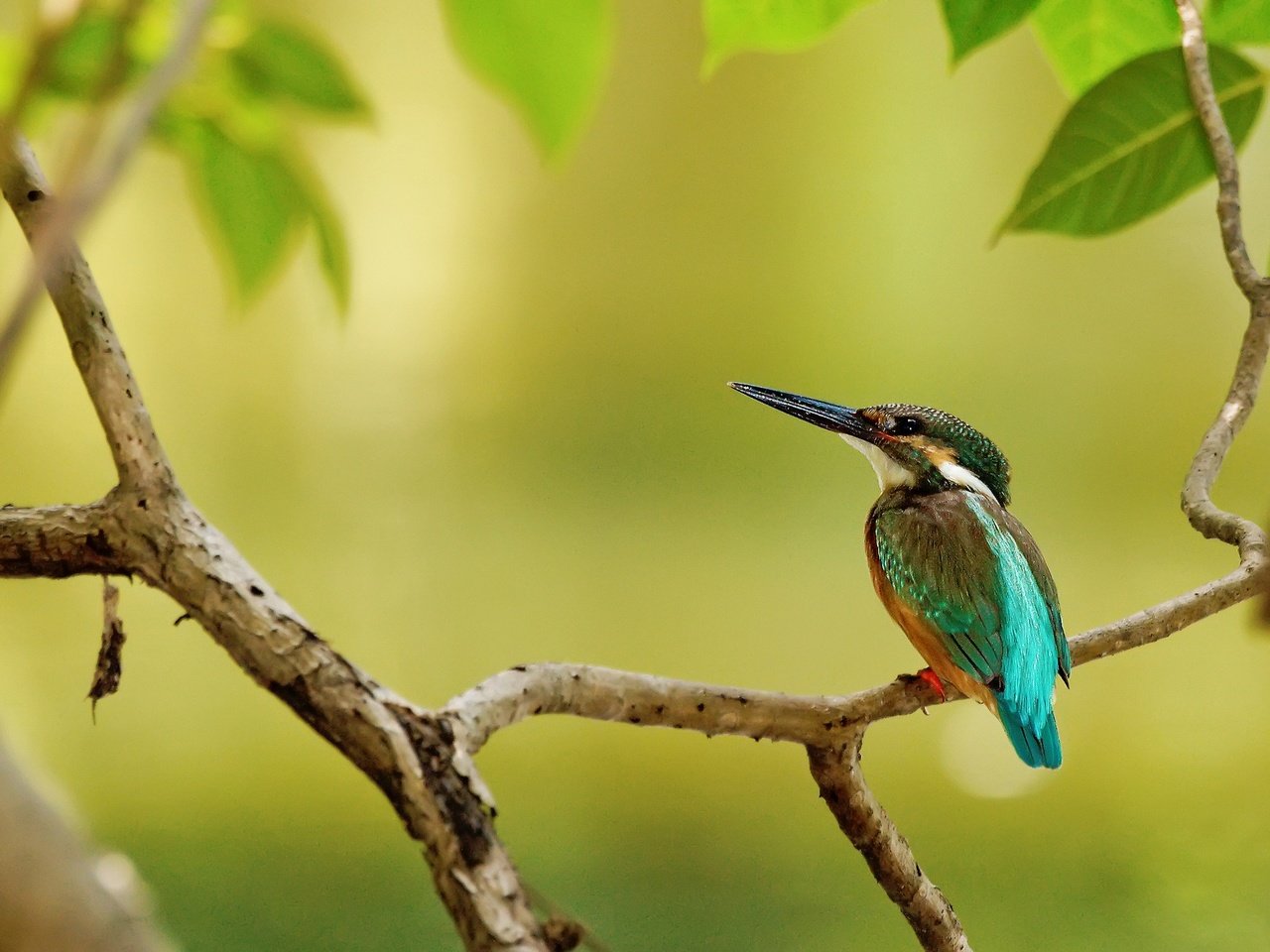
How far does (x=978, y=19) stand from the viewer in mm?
536

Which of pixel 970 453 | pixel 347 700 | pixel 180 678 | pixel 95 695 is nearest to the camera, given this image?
pixel 347 700

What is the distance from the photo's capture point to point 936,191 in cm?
183

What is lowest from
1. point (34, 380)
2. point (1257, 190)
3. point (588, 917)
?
point (588, 917)

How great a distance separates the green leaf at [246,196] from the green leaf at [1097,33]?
1.25ft

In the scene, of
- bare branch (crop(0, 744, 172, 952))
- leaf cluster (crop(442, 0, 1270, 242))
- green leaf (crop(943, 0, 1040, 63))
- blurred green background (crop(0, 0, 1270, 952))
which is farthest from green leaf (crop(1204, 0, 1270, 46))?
blurred green background (crop(0, 0, 1270, 952))

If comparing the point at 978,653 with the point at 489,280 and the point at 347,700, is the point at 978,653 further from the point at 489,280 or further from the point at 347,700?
the point at 489,280

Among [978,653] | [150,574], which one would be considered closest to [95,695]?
[150,574]

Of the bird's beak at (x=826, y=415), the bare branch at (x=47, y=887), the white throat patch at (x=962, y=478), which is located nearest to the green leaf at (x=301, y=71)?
the bare branch at (x=47, y=887)

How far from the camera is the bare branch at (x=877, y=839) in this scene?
26.1 inches

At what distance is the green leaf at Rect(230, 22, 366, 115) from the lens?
0.45 m

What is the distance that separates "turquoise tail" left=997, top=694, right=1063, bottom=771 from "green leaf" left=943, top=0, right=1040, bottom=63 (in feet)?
1.15

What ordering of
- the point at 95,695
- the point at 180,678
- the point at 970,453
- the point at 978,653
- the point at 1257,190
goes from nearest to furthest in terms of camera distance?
the point at 95,695 < the point at 978,653 < the point at 970,453 < the point at 1257,190 < the point at 180,678

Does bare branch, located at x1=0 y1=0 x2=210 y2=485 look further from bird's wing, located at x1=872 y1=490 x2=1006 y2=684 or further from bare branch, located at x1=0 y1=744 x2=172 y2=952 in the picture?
bird's wing, located at x1=872 y1=490 x2=1006 y2=684

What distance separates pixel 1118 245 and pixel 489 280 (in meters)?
0.92
